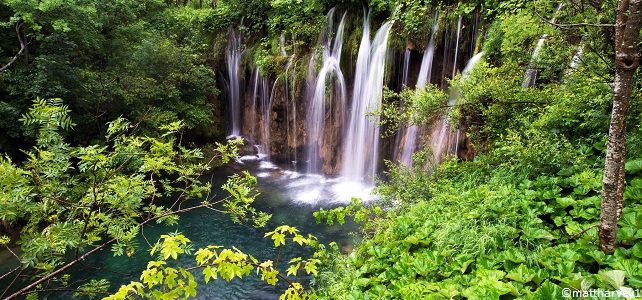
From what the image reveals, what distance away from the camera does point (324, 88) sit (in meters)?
13.7

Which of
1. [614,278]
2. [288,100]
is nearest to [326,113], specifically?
[288,100]

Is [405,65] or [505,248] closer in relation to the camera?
[505,248]

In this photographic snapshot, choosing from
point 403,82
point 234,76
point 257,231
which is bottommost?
point 257,231

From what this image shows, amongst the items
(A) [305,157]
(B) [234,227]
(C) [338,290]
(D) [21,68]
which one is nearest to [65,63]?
(D) [21,68]

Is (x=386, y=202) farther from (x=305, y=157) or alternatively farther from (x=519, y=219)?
(x=305, y=157)

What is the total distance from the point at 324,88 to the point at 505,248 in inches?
442

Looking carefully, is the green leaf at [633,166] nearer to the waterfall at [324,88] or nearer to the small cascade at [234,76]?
the waterfall at [324,88]

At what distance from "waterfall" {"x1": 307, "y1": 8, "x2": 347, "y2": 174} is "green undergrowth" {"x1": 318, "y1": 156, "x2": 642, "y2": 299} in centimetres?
938

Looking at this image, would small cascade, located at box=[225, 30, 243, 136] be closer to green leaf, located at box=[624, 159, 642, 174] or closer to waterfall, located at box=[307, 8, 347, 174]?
waterfall, located at box=[307, 8, 347, 174]

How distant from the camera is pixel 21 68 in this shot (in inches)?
373

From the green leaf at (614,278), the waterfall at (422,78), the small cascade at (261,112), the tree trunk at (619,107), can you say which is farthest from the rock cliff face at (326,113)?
the green leaf at (614,278)

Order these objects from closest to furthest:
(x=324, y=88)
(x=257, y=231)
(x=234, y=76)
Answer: (x=257, y=231)
(x=324, y=88)
(x=234, y=76)

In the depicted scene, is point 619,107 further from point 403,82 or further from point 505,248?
point 403,82

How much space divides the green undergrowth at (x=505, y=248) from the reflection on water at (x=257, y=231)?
6.02 feet
